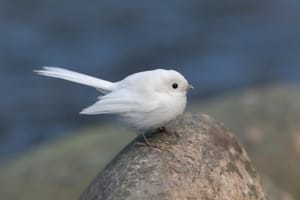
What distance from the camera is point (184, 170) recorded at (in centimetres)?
493

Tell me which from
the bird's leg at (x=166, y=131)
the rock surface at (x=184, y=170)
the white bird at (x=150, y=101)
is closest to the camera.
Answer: the rock surface at (x=184, y=170)

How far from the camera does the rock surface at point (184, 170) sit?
188 inches

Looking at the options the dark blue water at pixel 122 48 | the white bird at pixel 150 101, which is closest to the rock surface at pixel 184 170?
the white bird at pixel 150 101

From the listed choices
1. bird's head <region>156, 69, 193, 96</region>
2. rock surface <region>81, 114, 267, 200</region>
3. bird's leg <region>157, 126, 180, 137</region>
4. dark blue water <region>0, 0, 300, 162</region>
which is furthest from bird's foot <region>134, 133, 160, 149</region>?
dark blue water <region>0, 0, 300, 162</region>

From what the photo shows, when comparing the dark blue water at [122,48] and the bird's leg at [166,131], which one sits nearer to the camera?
the bird's leg at [166,131]

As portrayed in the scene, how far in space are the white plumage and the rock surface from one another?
0.70 ft

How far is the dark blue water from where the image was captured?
1226 cm

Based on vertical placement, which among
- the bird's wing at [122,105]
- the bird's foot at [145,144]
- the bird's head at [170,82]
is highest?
the bird's head at [170,82]

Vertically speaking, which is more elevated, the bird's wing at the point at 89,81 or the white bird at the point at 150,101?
the bird's wing at the point at 89,81

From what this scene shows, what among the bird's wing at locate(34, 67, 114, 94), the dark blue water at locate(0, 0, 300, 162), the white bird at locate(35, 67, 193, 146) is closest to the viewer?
the white bird at locate(35, 67, 193, 146)

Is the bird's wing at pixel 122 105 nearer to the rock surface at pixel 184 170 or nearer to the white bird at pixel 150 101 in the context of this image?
the white bird at pixel 150 101

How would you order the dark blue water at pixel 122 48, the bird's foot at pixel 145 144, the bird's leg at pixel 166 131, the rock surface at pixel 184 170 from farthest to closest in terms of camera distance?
the dark blue water at pixel 122 48 → the bird's leg at pixel 166 131 → the bird's foot at pixel 145 144 → the rock surface at pixel 184 170

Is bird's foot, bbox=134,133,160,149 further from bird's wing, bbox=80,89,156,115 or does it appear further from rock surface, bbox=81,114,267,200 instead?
bird's wing, bbox=80,89,156,115

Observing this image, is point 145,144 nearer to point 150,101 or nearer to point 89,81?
point 150,101
